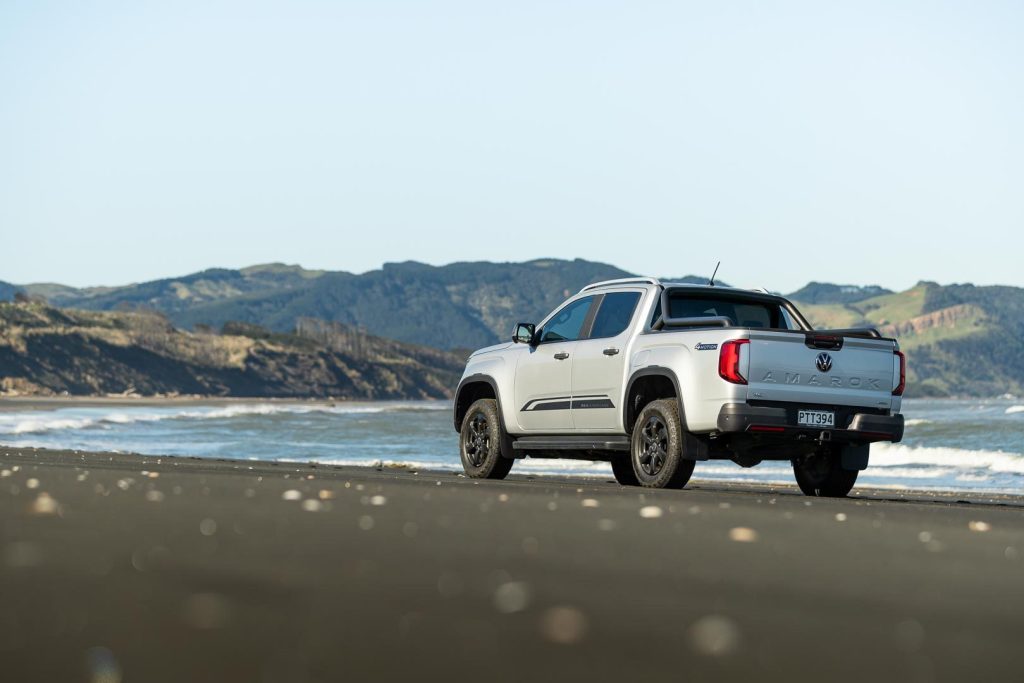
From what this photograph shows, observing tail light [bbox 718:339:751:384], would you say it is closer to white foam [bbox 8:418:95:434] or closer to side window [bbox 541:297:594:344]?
side window [bbox 541:297:594:344]

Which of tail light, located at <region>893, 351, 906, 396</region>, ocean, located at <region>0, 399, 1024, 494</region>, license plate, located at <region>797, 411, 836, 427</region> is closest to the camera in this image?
license plate, located at <region>797, 411, 836, 427</region>

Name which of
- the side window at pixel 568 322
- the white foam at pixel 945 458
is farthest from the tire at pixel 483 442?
the white foam at pixel 945 458

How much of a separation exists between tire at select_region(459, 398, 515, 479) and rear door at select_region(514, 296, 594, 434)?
42cm

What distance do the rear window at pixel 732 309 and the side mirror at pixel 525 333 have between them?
1.77 meters

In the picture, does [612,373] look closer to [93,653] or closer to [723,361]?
[723,361]

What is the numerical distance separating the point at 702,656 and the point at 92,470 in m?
11.0

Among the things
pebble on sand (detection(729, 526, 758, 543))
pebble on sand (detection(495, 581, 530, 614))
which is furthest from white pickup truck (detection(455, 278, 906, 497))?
pebble on sand (detection(495, 581, 530, 614))

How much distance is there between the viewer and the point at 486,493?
450 inches

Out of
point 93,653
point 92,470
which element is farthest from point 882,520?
point 92,470

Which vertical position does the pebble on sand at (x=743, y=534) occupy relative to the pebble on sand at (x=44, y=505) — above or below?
below

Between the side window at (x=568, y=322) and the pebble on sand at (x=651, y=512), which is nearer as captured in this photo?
the pebble on sand at (x=651, y=512)

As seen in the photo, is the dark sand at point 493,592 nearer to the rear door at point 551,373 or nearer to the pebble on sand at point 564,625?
the pebble on sand at point 564,625

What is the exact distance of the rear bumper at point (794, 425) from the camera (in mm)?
12742

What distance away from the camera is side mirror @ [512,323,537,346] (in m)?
15.5
